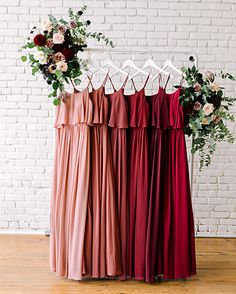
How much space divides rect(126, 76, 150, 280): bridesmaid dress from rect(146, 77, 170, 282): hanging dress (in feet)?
0.14

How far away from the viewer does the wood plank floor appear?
3.71 m

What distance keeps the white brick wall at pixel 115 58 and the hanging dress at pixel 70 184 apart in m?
1.43

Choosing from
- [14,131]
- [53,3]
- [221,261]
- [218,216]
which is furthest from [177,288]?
[53,3]

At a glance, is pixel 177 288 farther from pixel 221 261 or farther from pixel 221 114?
pixel 221 114

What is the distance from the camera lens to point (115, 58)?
5258 mm

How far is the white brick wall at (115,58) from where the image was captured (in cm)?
525

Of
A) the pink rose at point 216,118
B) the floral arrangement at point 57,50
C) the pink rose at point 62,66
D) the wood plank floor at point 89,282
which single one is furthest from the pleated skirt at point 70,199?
the pink rose at point 216,118

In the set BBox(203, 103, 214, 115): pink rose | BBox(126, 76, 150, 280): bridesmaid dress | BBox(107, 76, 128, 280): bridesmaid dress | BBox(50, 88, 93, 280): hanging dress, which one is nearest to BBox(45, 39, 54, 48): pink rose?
BBox(50, 88, 93, 280): hanging dress

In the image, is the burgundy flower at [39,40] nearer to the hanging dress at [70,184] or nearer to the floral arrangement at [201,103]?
the hanging dress at [70,184]

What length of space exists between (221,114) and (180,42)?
5.34ft

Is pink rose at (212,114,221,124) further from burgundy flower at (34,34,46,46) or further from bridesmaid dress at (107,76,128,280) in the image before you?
burgundy flower at (34,34,46,46)

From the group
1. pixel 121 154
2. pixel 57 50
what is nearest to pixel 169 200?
pixel 121 154

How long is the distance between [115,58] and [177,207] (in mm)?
1979

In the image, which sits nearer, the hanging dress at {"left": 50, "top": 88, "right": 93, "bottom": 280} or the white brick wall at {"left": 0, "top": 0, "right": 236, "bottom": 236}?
the hanging dress at {"left": 50, "top": 88, "right": 93, "bottom": 280}
